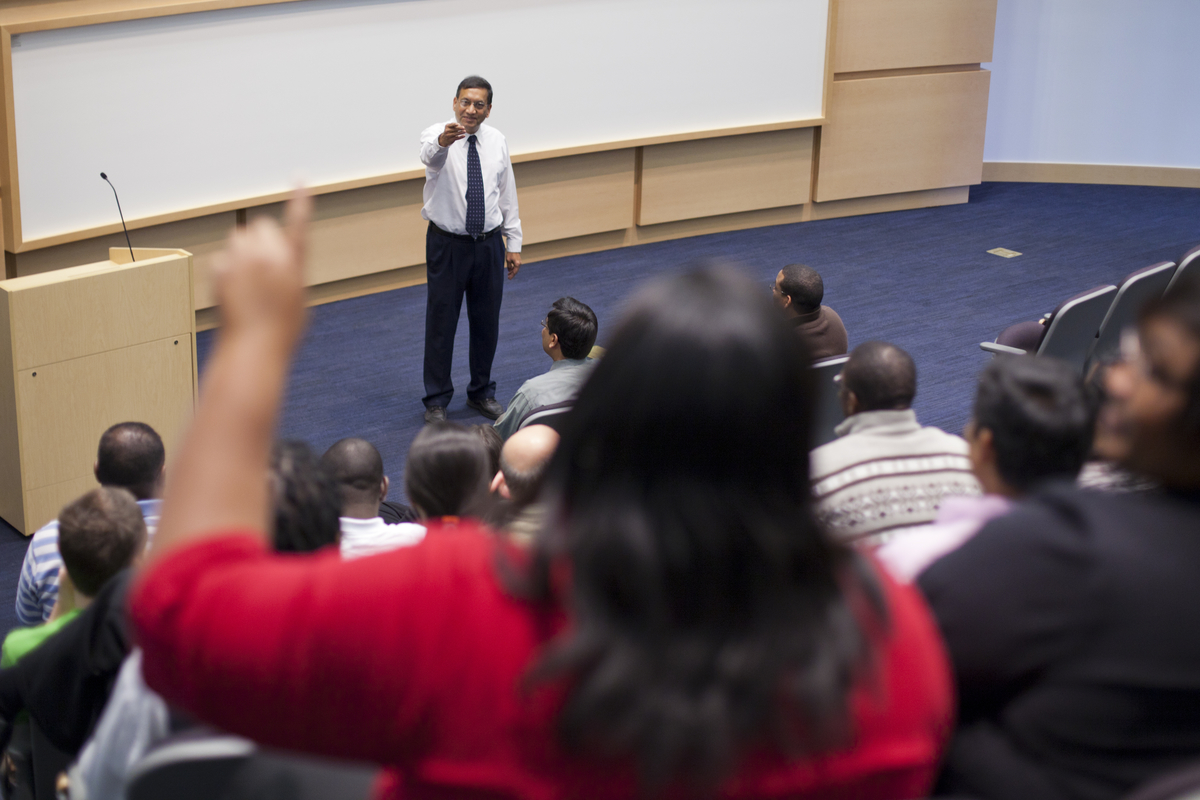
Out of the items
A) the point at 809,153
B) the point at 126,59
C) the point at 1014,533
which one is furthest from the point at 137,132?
the point at 1014,533

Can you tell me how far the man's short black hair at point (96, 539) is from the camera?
6.36 feet

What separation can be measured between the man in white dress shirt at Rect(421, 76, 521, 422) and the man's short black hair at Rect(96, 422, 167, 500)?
2.09 meters

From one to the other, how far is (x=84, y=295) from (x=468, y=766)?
3.52 m

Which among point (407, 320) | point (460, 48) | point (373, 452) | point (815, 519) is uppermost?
point (460, 48)

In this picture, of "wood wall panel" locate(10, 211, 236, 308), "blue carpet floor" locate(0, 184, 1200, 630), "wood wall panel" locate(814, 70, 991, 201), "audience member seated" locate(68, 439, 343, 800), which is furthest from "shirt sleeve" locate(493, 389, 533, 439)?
"wood wall panel" locate(814, 70, 991, 201)

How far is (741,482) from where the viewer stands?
708 millimetres

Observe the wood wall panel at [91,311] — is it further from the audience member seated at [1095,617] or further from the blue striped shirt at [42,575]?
the audience member seated at [1095,617]

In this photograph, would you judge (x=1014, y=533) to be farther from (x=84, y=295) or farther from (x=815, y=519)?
(x=84, y=295)

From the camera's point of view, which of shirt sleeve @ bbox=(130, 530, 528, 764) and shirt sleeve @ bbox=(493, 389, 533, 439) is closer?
shirt sleeve @ bbox=(130, 530, 528, 764)

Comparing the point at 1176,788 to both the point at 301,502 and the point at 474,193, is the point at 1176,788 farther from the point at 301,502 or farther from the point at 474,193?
the point at 474,193

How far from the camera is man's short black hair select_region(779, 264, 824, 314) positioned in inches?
159

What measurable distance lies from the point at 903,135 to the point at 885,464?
6447 mm

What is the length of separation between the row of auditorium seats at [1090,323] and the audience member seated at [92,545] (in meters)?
2.94

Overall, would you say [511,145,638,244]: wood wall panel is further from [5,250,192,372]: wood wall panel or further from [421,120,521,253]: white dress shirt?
[5,250,192,372]: wood wall panel
